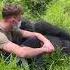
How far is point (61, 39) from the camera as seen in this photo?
22.9 feet

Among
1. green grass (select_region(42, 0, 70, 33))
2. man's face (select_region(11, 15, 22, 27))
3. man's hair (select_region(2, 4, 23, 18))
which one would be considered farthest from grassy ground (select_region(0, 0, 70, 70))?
man's hair (select_region(2, 4, 23, 18))

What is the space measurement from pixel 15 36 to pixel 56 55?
2.50ft

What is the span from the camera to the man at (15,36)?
5.83 meters

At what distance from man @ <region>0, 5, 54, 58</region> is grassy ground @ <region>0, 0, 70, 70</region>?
17cm

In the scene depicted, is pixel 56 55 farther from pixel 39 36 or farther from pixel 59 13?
pixel 59 13

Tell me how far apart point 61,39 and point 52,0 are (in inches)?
118

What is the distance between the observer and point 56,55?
6668 mm

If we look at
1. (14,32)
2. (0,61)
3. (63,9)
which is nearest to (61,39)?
(14,32)

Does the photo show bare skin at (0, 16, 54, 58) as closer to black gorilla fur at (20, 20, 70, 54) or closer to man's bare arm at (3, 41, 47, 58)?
man's bare arm at (3, 41, 47, 58)

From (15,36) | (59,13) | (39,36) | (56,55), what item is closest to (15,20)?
(15,36)

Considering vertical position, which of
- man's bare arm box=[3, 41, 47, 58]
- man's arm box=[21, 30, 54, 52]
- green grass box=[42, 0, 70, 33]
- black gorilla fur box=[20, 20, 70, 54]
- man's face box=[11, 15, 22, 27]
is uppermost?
man's face box=[11, 15, 22, 27]

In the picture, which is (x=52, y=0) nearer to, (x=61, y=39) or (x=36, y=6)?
(x=36, y=6)

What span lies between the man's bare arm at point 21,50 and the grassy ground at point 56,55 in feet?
0.43

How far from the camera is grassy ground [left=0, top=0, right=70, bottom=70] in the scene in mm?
5858
